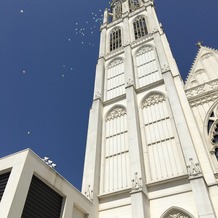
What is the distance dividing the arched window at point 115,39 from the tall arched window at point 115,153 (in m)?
12.3

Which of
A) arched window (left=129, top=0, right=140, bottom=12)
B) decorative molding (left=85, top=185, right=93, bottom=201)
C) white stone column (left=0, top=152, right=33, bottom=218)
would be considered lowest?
white stone column (left=0, top=152, right=33, bottom=218)

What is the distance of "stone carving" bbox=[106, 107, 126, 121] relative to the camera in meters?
20.6

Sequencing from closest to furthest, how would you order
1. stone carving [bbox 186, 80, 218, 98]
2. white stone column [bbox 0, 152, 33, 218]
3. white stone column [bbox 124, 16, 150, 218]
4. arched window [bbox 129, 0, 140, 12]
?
white stone column [bbox 0, 152, 33, 218] → white stone column [bbox 124, 16, 150, 218] → stone carving [bbox 186, 80, 218, 98] → arched window [bbox 129, 0, 140, 12]

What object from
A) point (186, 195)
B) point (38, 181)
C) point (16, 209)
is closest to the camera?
point (16, 209)

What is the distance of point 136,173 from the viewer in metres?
14.5

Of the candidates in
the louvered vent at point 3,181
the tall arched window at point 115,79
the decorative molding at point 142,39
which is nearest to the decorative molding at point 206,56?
the decorative molding at point 142,39

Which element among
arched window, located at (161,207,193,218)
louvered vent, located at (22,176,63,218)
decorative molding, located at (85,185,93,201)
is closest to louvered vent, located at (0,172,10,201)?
louvered vent, located at (22,176,63,218)

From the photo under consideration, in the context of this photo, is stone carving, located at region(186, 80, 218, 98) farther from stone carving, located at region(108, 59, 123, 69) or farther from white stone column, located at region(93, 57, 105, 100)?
stone carving, located at region(108, 59, 123, 69)

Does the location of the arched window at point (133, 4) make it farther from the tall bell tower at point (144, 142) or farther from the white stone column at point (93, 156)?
the white stone column at point (93, 156)

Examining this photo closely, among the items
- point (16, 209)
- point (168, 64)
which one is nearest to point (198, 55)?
point (168, 64)

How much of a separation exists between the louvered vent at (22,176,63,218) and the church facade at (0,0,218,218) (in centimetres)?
4

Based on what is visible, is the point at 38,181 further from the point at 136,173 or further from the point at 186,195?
the point at 186,195

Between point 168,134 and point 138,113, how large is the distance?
3.62m

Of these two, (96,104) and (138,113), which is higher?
(96,104)
